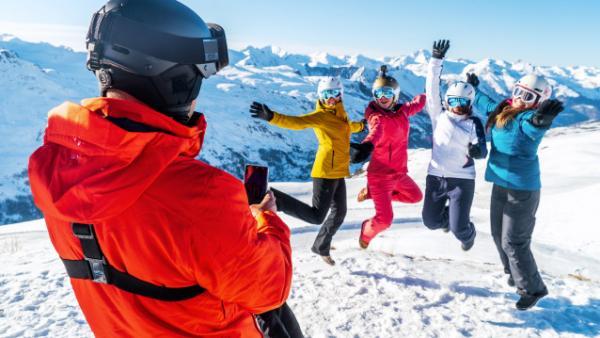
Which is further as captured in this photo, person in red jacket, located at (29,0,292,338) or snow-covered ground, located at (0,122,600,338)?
snow-covered ground, located at (0,122,600,338)

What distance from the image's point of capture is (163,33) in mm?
1474

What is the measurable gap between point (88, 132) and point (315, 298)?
12.6 feet

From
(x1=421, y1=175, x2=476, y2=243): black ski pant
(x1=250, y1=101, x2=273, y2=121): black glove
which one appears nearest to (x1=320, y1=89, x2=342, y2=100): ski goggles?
(x1=250, y1=101, x2=273, y2=121): black glove

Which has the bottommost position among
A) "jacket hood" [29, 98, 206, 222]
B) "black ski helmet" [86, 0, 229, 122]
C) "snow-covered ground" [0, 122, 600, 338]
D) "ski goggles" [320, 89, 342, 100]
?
"snow-covered ground" [0, 122, 600, 338]

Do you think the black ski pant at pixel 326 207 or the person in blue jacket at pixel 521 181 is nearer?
the person in blue jacket at pixel 521 181

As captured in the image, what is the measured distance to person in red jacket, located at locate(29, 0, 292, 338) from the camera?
122 cm

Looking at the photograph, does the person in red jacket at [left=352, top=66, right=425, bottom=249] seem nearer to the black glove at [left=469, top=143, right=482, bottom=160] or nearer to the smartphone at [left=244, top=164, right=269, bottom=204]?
the black glove at [left=469, top=143, right=482, bottom=160]

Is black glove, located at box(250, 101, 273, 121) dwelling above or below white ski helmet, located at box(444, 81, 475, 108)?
below

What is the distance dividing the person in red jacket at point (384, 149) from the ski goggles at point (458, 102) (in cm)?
63

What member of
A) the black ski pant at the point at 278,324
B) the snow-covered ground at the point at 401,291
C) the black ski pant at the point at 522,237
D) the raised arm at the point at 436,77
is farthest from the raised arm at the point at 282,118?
the black ski pant at the point at 278,324

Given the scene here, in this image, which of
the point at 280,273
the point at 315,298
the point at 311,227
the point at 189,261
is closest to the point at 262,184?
the point at 280,273

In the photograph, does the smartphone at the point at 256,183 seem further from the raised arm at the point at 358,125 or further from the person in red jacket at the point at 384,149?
the raised arm at the point at 358,125

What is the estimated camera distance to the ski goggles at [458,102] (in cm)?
498

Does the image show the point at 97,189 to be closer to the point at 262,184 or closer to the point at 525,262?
the point at 262,184
